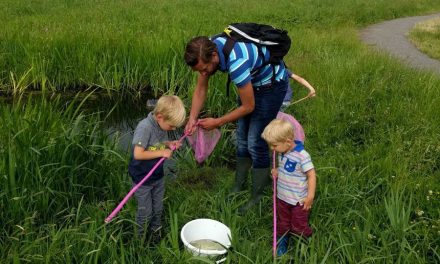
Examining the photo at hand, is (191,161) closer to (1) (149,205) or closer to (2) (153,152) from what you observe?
(1) (149,205)

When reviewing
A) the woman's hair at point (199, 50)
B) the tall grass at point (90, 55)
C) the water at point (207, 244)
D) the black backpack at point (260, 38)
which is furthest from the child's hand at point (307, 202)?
the tall grass at point (90, 55)

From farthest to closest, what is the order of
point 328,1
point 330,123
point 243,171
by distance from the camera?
point 328,1 → point 330,123 → point 243,171

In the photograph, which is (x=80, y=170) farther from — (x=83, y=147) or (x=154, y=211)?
(x=154, y=211)

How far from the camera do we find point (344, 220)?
2854 millimetres

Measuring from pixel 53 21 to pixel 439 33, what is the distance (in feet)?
26.4

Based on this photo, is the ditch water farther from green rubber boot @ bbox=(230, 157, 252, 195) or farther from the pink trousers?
the pink trousers

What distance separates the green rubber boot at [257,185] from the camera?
10.3 feet

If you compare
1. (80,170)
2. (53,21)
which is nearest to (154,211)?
(80,170)

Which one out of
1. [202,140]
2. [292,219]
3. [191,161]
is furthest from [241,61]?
[191,161]

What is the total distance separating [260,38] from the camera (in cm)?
262

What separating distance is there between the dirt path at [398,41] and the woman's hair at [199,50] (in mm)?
4737

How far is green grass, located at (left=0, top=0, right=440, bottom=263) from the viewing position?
250cm

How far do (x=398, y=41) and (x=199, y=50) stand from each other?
8.05m

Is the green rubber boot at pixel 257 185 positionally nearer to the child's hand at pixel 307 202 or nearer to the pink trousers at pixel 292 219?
the pink trousers at pixel 292 219
